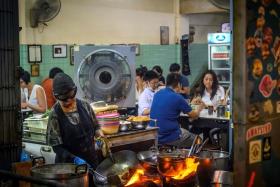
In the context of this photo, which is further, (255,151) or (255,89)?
(255,151)

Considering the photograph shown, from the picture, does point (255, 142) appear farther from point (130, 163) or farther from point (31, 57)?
point (31, 57)

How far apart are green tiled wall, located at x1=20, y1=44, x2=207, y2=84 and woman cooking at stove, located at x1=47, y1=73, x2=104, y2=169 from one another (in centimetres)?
590

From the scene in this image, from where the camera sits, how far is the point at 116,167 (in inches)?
213

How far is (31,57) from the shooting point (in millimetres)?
11445

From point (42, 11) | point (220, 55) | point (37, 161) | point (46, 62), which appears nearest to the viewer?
point (37, 161)

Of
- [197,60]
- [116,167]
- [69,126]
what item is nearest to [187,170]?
[116,167]

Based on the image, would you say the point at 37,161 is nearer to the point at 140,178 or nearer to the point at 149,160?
the point at 140,178

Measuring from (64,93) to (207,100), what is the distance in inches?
216

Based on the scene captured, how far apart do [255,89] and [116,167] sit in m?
1.77

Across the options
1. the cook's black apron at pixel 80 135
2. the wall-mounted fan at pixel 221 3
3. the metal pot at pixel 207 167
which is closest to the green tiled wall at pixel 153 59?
the wall-mounted fan at pixel 221 3

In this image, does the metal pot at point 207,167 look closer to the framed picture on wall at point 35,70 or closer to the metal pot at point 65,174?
the metal pot at point 65,174

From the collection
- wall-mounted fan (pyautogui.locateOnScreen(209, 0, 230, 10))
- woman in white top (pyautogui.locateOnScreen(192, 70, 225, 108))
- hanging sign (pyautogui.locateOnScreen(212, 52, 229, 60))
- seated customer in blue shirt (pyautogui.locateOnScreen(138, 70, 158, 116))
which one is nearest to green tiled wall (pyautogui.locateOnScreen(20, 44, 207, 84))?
hanging sign (pyautogui.locateOnScreen(212, 52, 229, 60))

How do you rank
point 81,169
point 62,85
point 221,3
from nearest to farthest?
point 81,169, point 62,85, point 221,3

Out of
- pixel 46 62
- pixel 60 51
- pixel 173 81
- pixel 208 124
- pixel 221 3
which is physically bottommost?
pixel 208 124
